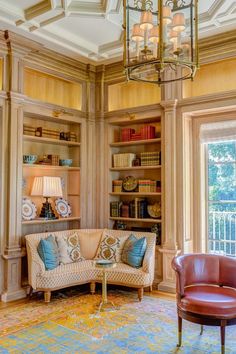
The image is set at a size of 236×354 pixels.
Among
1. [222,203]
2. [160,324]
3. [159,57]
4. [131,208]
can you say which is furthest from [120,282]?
[159,57]

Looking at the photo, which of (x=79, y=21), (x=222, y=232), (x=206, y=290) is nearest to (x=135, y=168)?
(x=222, y=232)

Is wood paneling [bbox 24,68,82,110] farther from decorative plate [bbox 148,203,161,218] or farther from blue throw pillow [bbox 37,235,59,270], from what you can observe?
blue throw pillow [bbox 37,235,59,270]

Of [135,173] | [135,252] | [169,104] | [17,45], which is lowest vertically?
[135,252]

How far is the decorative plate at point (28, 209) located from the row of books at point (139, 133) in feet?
5.87

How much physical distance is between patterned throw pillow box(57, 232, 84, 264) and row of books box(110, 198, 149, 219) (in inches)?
32.5

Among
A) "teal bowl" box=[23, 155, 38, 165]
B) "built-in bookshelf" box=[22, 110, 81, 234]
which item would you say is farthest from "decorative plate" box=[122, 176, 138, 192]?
"teal bowl" box=[23, 155, 38, 165]

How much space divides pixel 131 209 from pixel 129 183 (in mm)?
413

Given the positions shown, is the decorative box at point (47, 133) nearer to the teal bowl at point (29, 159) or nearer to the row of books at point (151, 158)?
the teal bowl at point (29, 159)

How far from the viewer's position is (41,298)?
14.5 feet

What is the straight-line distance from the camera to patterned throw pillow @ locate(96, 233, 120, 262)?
4762mm

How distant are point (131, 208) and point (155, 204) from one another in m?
0.41

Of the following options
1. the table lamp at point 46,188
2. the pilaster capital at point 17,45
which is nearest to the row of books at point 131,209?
the table lamp at point 46,188

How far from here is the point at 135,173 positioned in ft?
18.4

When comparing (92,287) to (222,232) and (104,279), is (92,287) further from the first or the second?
(222,232)
